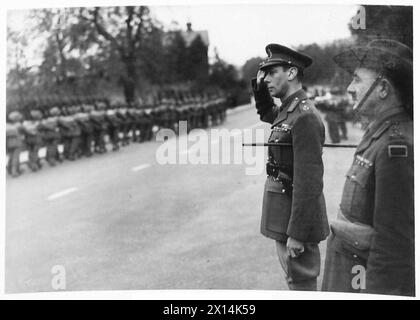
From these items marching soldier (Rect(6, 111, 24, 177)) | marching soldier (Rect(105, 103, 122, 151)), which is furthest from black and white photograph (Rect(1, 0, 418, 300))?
marching soldier (Rect(105, 103, 122, 151))

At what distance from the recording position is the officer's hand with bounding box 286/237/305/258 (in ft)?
10.6

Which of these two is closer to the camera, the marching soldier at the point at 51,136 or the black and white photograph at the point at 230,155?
the black and white photograph at the point at 230,155

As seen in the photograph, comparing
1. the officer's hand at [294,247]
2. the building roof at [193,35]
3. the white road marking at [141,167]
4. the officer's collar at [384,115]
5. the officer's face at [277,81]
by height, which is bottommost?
the officer's hand at [294,247]

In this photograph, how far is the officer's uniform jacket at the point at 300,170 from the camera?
3186mm

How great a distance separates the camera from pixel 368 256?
320cm

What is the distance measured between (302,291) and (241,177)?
1.28 metres

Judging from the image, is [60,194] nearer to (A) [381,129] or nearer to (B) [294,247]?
(B) [294,247]

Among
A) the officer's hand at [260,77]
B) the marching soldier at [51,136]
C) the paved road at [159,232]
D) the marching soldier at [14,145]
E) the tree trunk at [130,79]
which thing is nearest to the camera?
the officer's hand at [260,77]

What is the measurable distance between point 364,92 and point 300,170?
22.9 inches

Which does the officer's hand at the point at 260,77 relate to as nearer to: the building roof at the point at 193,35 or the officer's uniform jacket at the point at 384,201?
the officer's uniform jacket at the point at 384,201

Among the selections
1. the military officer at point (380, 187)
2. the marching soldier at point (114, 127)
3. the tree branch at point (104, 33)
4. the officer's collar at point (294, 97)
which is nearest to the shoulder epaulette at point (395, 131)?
the military officer at point (380, 187)

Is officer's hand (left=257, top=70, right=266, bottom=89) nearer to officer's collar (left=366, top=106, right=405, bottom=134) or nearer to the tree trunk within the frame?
officer's collar (left=366, top=106, right=405, bottom=134)

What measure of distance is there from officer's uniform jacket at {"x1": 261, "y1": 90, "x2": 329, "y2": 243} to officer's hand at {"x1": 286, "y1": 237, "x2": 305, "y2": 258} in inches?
1.3
